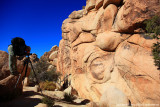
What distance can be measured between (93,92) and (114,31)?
17.5 ft

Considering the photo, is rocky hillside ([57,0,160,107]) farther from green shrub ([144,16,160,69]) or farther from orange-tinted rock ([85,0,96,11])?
green shrub ([144,16,160,69])

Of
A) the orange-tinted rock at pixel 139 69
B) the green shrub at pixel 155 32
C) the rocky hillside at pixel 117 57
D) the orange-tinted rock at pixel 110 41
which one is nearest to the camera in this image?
the green shrub at pixel 155 32

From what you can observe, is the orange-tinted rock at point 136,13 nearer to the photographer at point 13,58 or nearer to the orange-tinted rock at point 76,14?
the photographer at point 13,58

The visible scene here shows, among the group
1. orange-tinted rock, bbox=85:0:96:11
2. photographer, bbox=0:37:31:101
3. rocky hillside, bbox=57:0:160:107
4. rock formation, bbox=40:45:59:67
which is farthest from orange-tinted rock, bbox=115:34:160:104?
rock formation, bbox=40:45:59:67

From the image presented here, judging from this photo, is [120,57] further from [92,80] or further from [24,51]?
[24,51]

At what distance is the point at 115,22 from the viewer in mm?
7809

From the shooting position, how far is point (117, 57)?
23.2 feet

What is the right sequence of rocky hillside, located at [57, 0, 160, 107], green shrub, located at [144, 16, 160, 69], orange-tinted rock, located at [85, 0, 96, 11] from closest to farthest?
Result: green shrub, located at [144, 16, 160, 69] → rocky hillside, located at [57, 0, 160, 107] → orange-tinted rock, located at [85, 0, 96, 11]

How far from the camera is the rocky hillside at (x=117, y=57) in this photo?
5473 mm

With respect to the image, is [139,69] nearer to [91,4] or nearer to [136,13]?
[136,13]

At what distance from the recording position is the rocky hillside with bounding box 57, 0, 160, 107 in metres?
5.47

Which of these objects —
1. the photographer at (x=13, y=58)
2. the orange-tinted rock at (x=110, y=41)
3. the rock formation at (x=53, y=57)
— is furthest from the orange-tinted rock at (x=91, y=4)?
the rock formation at (x=53, y=57)

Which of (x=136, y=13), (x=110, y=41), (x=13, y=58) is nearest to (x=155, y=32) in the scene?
(x=136, y=13)

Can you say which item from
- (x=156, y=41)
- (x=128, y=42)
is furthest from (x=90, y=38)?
(x=156, y=41)
